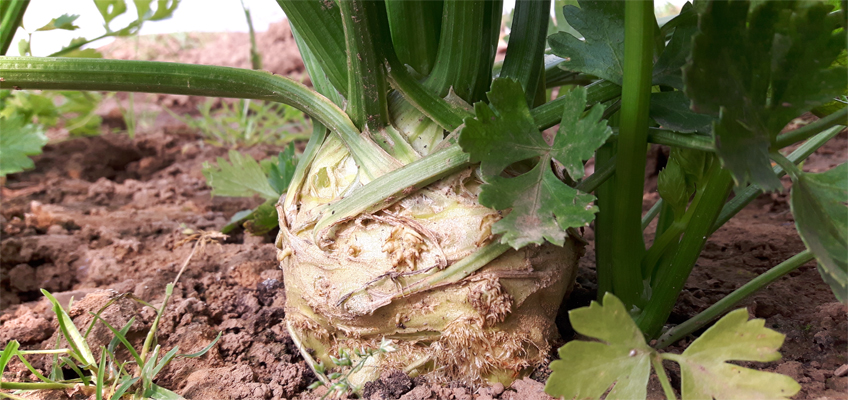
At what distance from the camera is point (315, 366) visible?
47.9 inches

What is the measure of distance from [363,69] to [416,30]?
190 mm

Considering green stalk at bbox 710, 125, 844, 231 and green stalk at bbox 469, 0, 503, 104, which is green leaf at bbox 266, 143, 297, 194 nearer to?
green stalk at bbox 469, 0, 503, 104

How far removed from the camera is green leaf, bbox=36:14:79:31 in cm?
189

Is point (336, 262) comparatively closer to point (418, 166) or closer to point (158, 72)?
point (418, 166)

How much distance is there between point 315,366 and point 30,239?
1.31 m

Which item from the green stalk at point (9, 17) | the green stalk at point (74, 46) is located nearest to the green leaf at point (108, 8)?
the green stalk at point (74, 46)

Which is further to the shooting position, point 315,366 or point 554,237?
point 315,366

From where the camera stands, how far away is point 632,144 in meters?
1.03

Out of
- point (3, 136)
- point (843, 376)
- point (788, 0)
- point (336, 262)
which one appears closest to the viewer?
point (788, 0)

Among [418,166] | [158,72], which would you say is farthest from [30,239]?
[418,166]

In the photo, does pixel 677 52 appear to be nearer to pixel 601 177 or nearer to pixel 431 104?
pixel 601 177

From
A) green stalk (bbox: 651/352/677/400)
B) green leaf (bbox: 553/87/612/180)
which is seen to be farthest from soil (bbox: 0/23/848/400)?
green leaf (bbox: 553/87/612/180)

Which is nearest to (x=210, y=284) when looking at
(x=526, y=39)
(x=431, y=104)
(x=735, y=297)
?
(x=431, y=104)

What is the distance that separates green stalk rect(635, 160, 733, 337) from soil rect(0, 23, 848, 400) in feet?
0.45
